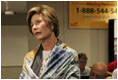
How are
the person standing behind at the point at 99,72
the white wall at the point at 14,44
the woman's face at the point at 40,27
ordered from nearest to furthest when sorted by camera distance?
1. the woman's face at the point at 40,27
2. the person standing behind at the point at 99,72
3. the white wall at the point at 14,44

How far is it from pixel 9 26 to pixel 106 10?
1.49 m

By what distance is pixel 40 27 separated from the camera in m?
0.73

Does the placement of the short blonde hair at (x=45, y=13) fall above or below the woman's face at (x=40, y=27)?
above

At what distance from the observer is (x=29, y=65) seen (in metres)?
0.79

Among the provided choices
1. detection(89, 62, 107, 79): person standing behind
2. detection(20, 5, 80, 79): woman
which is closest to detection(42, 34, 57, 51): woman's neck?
detection(20, 5, 80, 79): woman

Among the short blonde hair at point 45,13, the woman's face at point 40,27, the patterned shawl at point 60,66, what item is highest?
the short blonde hair at point 45,13

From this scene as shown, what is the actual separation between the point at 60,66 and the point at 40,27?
0.56 feet

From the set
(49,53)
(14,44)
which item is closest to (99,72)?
(49,53)

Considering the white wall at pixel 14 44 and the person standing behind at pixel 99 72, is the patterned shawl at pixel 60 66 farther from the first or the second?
the white wall at pixel 14 44

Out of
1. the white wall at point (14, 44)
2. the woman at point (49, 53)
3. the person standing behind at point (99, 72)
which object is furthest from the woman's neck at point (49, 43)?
the white wall at point (14, 44)

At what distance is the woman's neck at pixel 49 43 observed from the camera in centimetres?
76

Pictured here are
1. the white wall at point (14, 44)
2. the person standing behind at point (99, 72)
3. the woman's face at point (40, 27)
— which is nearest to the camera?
the woman's face at point (40, 27)

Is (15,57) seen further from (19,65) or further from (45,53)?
(45,53)

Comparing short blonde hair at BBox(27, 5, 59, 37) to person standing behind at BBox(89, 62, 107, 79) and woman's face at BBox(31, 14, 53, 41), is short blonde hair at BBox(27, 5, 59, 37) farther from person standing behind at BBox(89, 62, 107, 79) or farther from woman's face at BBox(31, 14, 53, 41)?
person standing behind at BBox(89, 62, 107, 79)
